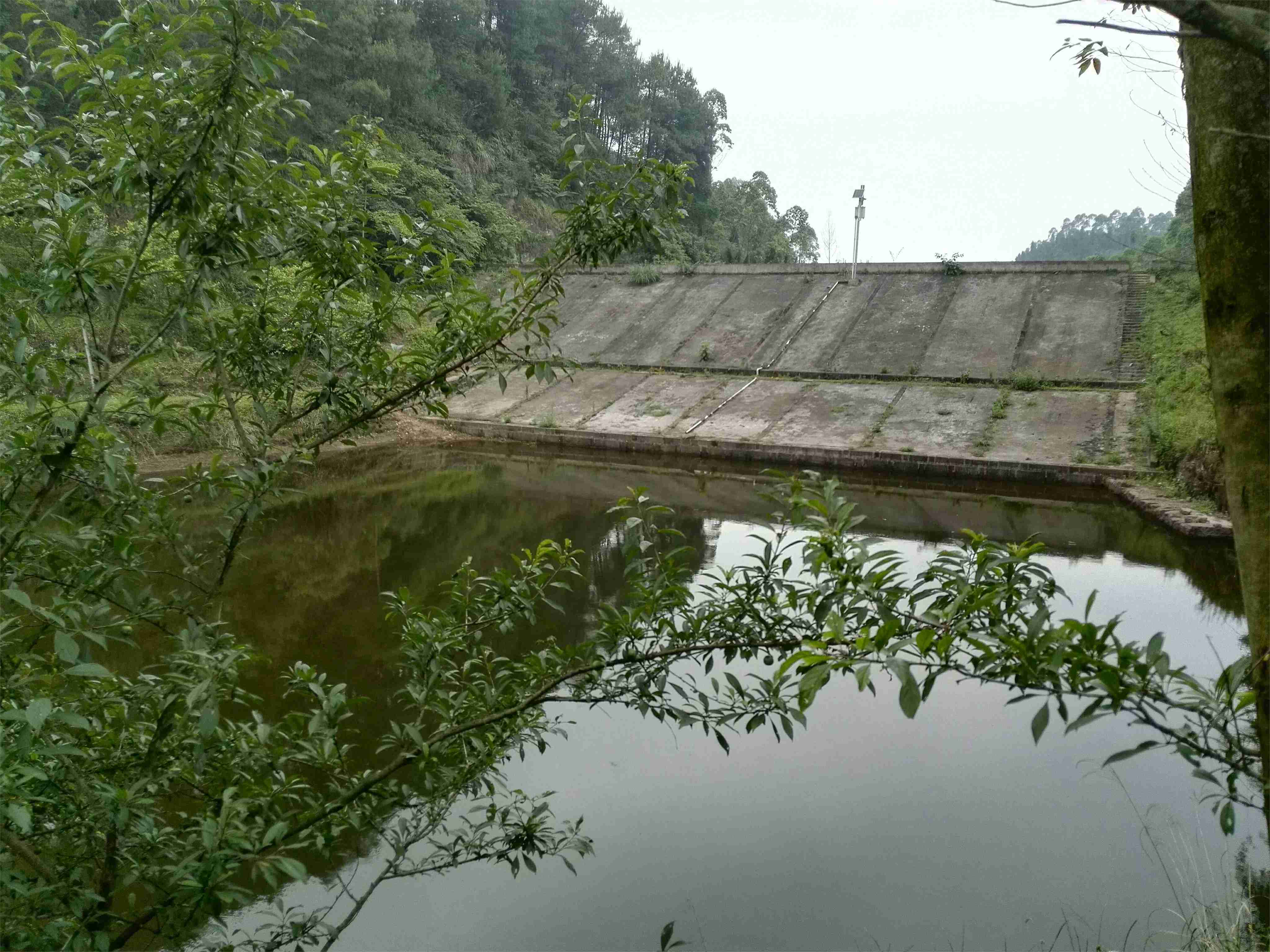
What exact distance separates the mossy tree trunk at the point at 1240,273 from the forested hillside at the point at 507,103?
633 inches

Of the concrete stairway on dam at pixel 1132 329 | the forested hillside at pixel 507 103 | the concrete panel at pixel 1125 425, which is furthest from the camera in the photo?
the forested hillside at pixel 507 103

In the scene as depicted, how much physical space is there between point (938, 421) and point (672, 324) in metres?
6.66

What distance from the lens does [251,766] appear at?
69.6 inches

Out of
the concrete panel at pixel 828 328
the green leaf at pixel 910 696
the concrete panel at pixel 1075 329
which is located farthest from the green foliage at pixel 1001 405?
the green leaf at pixel 910 696

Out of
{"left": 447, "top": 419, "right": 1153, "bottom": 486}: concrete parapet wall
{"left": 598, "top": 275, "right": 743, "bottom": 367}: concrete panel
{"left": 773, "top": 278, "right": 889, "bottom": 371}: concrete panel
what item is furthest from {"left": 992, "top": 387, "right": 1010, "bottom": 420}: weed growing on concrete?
{"left": 598, "top": 275, "right": 743, "bottom": 367}: concrete panel

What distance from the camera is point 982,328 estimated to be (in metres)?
15.3

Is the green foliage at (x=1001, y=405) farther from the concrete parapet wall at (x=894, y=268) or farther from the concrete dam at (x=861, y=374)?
the concrete parapet wall at (x=894, y=268)

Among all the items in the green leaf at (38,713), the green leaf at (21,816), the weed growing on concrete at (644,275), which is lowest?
the green leaf at (21,816)

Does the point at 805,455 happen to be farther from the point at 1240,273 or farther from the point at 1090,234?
the point at 1090,234

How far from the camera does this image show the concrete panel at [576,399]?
14305 millimetres

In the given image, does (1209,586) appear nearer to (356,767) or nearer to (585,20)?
(356,767)

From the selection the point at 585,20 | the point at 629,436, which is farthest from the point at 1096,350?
the point at 585,20

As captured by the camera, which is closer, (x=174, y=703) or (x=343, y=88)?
(x=174, y=703)

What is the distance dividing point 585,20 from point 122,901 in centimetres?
3956
